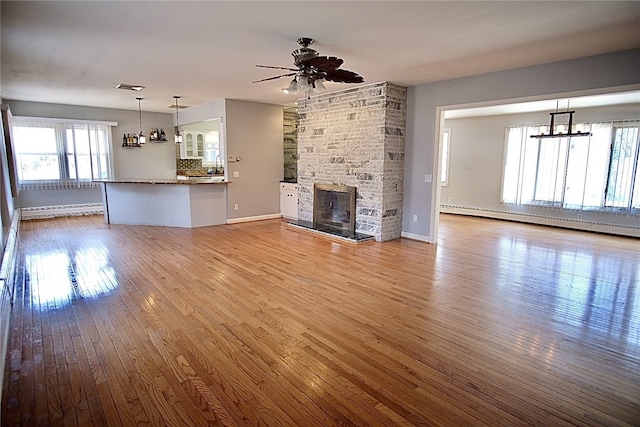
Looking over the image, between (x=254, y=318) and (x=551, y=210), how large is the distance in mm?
7515

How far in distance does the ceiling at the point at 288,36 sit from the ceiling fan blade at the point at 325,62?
27 centimetres

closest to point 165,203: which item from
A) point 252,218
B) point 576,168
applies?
point 252,218

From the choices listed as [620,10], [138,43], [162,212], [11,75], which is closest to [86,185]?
[162,212]

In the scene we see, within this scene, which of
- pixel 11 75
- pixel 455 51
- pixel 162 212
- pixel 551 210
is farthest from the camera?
pixel 551 210

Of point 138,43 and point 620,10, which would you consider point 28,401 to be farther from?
point 620,10

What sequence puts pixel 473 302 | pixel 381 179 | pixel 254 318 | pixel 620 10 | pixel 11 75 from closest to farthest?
pixel 620 10 < pixel 254 318 < pixel 473 302 < pixel 11 75 < pixel 381 179

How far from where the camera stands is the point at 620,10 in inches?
111

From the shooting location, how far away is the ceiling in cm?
281

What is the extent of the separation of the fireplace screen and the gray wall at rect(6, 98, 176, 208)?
4600mm

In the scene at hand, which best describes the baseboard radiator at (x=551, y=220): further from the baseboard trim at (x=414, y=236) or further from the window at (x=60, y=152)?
the window at (x=60, y=152)

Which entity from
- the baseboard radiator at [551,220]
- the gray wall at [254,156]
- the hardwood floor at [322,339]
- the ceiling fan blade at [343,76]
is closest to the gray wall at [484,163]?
the baseboard radiator at [551,220]

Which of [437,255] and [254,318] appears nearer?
[254,318]

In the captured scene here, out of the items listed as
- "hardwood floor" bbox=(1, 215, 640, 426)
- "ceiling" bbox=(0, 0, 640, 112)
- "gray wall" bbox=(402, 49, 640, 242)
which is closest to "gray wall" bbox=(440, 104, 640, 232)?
Answer: "hardwood floor" bbox=(1, 215, 640, 426)

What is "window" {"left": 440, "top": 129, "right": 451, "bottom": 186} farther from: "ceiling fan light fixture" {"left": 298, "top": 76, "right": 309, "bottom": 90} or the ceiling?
"ceiling fan light fixture" {"left": 298, "top": 76, "right": 309, "bottom": 90}
